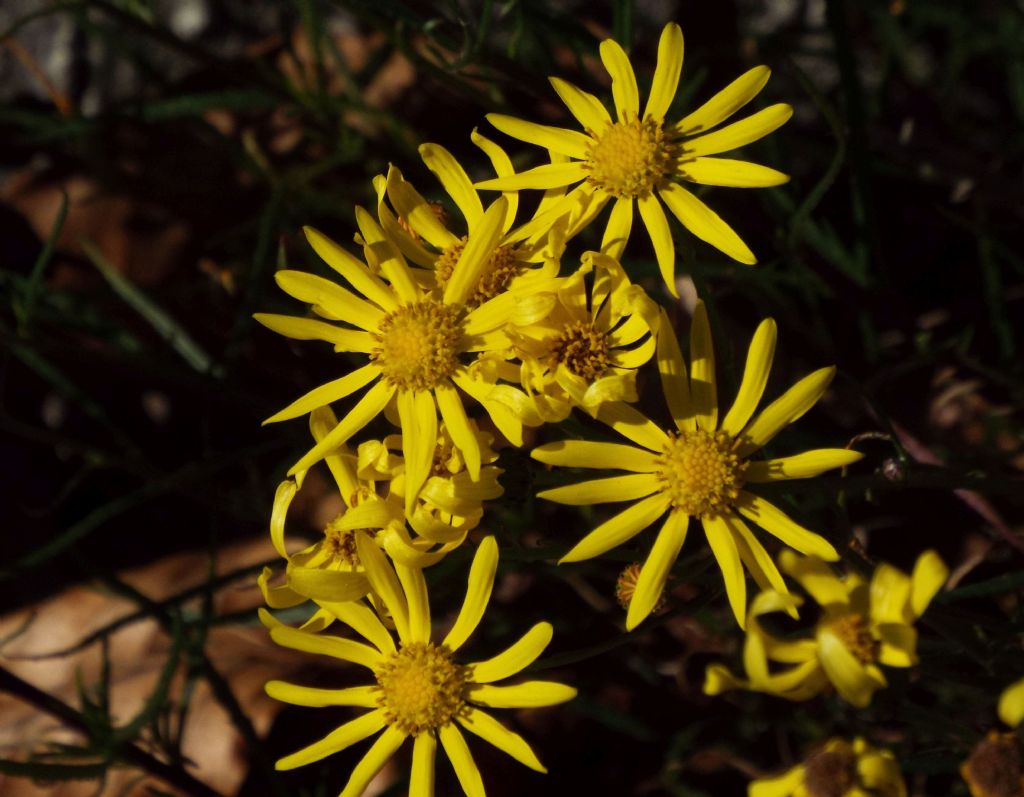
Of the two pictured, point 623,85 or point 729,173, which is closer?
point 729,173

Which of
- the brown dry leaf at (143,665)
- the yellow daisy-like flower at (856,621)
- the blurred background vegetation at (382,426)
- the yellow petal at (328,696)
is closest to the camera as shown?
the yellow daisy-like flower at (856,621)

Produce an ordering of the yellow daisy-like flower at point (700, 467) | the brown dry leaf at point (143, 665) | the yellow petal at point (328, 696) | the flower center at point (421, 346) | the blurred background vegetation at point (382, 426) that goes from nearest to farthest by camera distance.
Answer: the yellow daisy-like flower at point (700, 467) → the flower center at point (421, 346) → the yellow petal at point (328, 696) → the blurred background vegetation at point (382, 426) → the brown dry leaf at point (143, 665)

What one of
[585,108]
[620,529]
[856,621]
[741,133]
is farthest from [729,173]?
[856,621]

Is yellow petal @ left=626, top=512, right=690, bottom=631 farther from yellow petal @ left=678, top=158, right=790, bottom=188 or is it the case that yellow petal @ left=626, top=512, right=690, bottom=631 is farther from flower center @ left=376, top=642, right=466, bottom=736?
yellow petal @ left=678, top=158, right=790, bottom=188

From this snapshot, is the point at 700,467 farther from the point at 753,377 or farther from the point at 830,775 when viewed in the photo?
the point at 830,775

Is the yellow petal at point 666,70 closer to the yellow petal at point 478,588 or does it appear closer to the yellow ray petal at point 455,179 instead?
the yellow ray petal at point 455,179

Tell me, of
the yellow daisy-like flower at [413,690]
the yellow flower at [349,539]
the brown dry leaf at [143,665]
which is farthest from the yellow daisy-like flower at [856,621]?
the brown dry leaf at [143,665]
